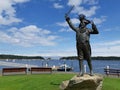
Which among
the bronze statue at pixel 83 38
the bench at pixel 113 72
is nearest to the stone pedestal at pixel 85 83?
the bronze statue at pixel 83 38

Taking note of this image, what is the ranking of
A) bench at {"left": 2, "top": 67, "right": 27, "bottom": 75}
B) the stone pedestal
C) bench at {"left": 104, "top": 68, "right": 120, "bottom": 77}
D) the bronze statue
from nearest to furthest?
the stone pedestal → the bronze statue → bench at {"left": 2, "top": 67, "right": 27, "bottom": 75} → bench at {"left": 104, "top": 68, "right": 120, "bottom": 77}

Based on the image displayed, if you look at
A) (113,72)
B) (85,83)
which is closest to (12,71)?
(113,72)

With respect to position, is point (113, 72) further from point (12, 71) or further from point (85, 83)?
point (85, 83)

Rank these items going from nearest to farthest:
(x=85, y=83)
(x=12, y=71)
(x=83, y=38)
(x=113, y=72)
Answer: (x=85, y=83)
(x=83, y=38)
(x=12, y=71)
(x=113, y=72)

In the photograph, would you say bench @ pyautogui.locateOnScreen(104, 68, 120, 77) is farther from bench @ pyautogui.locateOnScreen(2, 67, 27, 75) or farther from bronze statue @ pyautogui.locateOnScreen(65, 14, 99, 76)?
bronze statue @ pyautogui.locateOnScreen(65, 14, 99, 76)

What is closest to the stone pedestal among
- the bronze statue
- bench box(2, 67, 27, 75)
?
the bronze statue

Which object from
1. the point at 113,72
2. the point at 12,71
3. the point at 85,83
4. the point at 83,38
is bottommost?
the point at 85,83

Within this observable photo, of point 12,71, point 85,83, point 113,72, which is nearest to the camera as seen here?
point 85,83

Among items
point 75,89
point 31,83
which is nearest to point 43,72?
point 31,83

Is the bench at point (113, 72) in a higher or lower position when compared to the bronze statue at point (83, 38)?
lower


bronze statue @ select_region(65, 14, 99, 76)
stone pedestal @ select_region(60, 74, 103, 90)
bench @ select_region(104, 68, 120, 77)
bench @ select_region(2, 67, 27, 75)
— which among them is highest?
bronze statue @ select_region(65, 14, 99, 76)

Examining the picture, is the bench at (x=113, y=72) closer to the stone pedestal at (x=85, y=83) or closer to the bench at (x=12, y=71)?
the bench at (x=12, y=71)

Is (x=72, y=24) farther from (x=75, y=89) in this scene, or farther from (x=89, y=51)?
(x=75, y=89)

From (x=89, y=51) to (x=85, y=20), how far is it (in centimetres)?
153
